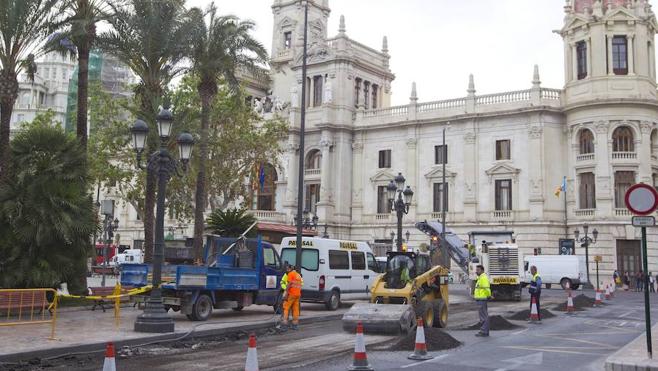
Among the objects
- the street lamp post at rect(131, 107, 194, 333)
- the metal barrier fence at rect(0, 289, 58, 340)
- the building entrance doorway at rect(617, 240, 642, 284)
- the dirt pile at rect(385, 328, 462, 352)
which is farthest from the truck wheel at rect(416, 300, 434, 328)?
the building entrance doorway at rect(617, 240, 642, 284)

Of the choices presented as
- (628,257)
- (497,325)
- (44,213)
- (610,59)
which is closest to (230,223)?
(44,213)

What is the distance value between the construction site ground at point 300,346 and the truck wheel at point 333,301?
126 inches

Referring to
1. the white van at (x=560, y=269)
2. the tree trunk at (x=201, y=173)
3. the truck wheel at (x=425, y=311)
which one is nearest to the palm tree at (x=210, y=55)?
the tree trunk at (x=201, y=173)

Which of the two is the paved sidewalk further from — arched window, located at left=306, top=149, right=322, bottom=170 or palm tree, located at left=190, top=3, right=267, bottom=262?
arched window, located at left=306, top=149, right=322, bottom=170

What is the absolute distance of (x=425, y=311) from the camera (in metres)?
16.7

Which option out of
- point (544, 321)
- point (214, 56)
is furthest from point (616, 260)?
Result: point (214, 56)

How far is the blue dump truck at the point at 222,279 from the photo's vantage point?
1770 centimetres

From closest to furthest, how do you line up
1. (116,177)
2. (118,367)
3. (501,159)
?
(118,367) → (116,177) → (501,159)

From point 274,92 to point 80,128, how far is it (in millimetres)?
44591

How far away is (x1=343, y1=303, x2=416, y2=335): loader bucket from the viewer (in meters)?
15.5

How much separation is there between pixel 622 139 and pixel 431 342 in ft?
122

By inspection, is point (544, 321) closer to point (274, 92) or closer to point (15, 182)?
point (15, 182)

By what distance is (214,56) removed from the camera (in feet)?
89.9

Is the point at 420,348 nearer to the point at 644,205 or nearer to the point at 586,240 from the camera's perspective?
the point at 644,205
